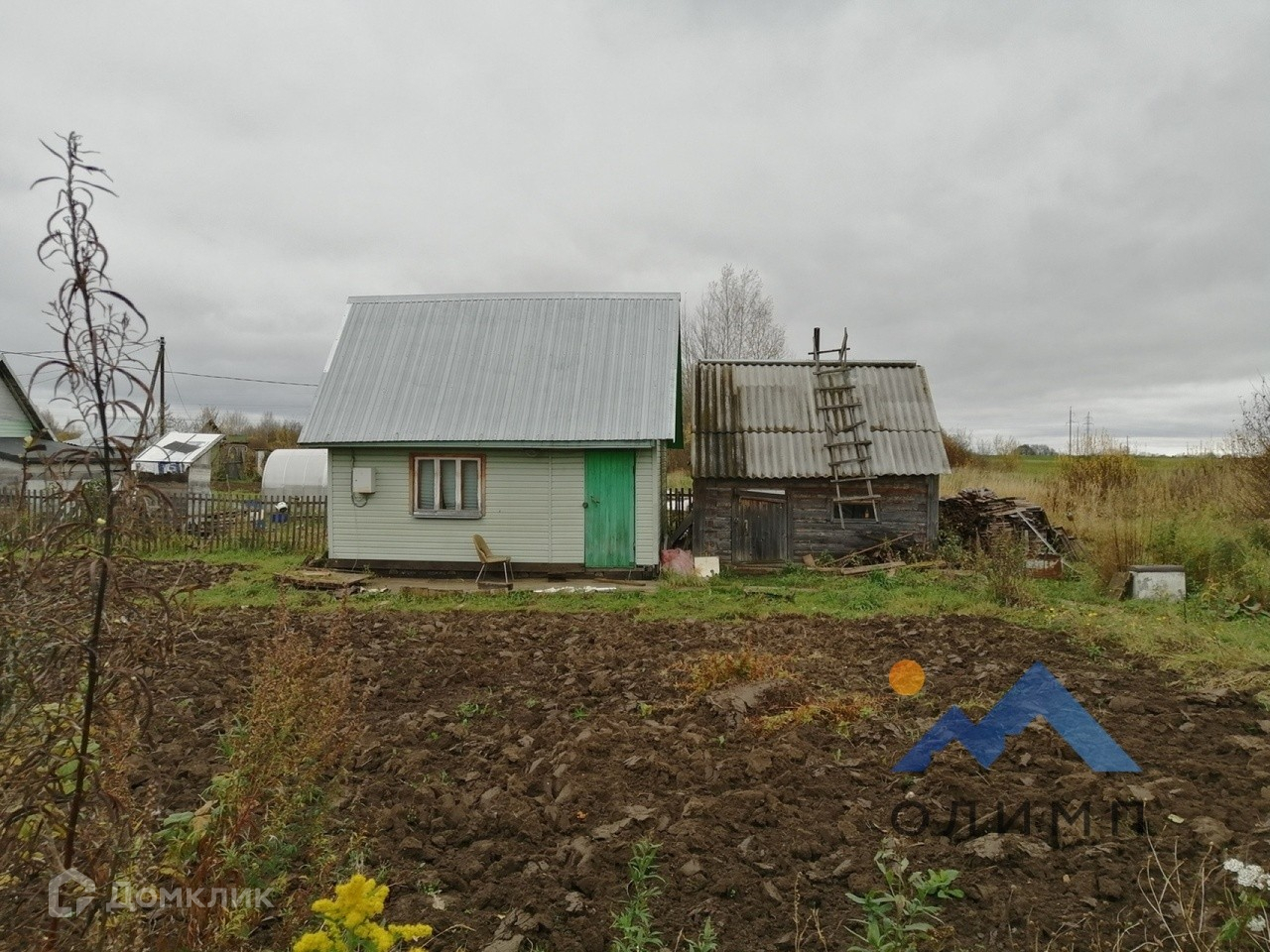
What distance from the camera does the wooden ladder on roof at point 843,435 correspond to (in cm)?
1502

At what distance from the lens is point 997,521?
49.0 ft

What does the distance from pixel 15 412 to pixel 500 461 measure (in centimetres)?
1872

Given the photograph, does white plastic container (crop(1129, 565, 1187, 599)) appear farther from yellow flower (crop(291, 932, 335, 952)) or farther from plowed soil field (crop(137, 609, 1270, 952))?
yellow flower (crop(291, 932, 335, 952))

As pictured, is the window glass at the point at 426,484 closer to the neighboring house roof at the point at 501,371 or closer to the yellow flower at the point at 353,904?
the neighboring house roof at the point at 501,371

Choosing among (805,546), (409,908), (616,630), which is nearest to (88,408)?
(409,908)

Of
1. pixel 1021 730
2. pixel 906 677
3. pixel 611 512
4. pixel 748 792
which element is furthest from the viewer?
pixel 611 512

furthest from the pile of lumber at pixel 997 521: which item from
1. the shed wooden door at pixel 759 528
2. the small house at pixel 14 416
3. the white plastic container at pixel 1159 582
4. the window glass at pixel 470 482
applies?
the small house at pixel 14 416

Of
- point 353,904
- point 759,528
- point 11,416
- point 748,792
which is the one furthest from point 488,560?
point 11,416

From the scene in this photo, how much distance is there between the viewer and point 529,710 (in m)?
6.33

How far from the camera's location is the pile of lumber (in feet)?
48.6

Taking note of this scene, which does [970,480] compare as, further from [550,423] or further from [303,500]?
[303,500]

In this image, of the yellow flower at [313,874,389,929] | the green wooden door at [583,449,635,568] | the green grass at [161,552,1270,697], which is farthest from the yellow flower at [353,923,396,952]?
the green wooden door at [583,449,635,568]

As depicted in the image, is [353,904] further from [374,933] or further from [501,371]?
[501,371]

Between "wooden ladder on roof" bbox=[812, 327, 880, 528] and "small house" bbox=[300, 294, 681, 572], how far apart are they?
11.8 ft
